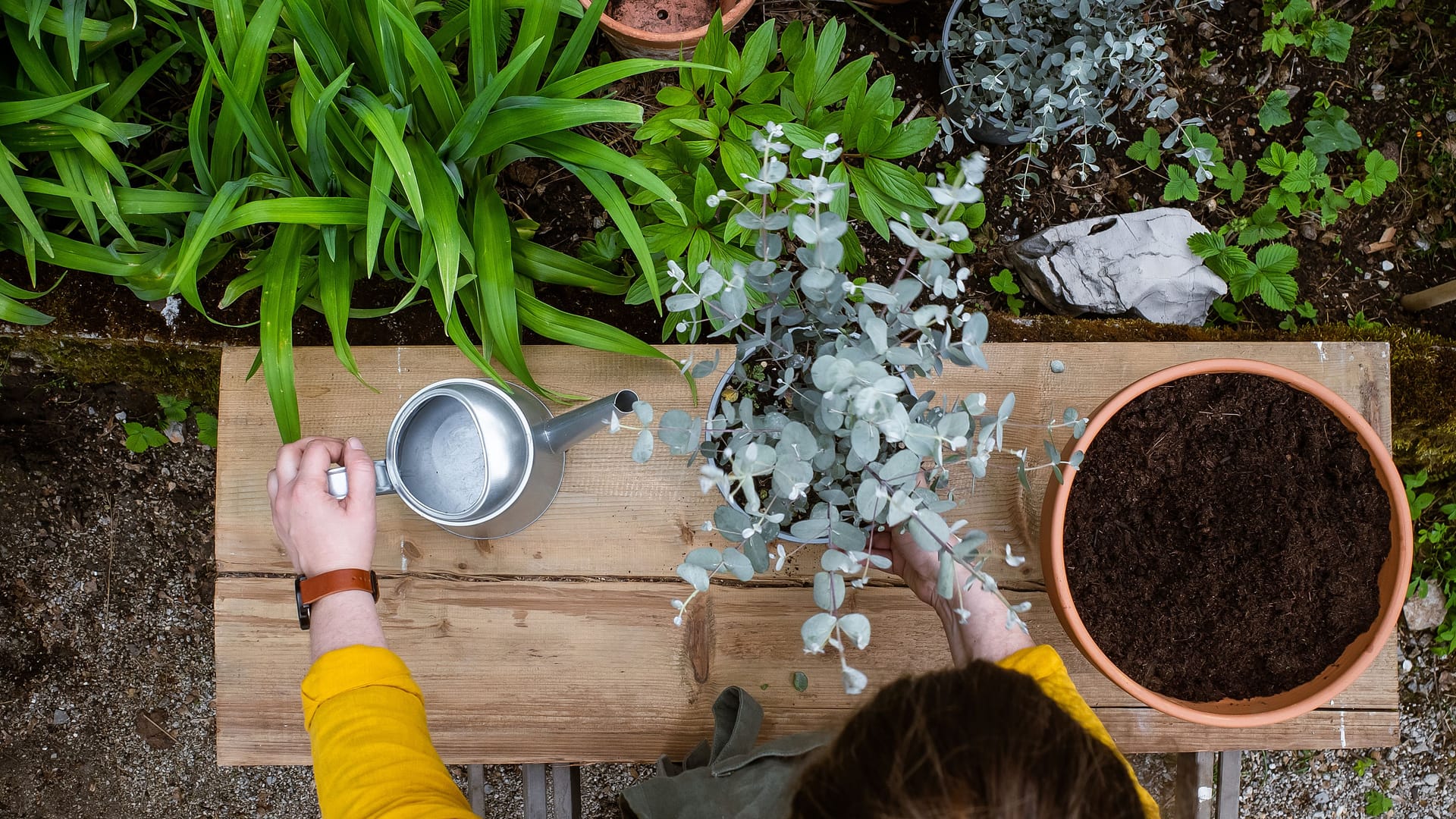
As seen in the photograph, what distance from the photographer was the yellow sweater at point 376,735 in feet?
2.81

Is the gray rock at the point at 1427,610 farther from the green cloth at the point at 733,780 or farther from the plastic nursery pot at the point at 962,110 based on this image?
the green cloth at the point at 733,780

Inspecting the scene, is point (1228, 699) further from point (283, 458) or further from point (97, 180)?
point (97, 180)

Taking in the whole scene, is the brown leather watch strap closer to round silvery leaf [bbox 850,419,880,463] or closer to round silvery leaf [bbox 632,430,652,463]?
round silvery leaf [bbox 632,430,652,463]

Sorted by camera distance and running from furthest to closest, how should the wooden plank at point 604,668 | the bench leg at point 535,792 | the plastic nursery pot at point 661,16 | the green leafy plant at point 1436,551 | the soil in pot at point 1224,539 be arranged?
the green leafy plant at point 1436,551 < the plastic nursery pot at point 661,16 < the bench leg at point 535,792 < the wooden plank at point 604,668 < the soil in pot at point 1224,539

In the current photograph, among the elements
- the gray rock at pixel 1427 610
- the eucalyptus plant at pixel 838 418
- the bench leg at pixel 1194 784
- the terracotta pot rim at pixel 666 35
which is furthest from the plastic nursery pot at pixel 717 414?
the gray rock at pixel 1427 610

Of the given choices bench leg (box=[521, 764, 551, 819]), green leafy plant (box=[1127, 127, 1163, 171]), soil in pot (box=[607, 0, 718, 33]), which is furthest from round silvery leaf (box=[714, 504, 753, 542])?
green leafy plant (box=[1127, 127, 1163, 171])

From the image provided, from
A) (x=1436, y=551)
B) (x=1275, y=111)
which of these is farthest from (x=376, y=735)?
(x=1436, y=551)

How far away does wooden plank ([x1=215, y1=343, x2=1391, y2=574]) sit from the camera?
3.45 feet

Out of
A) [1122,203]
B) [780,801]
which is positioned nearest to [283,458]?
[780,801]

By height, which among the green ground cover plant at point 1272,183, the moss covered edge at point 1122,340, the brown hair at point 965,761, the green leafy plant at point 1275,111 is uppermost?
the green leafy plant at point 1275,111

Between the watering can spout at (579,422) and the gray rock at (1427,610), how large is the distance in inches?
74.2

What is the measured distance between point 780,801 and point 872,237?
3.29 ft

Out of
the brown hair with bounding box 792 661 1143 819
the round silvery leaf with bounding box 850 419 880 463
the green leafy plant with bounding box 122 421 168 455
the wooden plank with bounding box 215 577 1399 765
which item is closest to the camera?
the brown hair with bounding box 792 661 1143 819

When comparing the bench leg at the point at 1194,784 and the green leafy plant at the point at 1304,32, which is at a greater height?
the green leafy plant at the point at 1304,32
